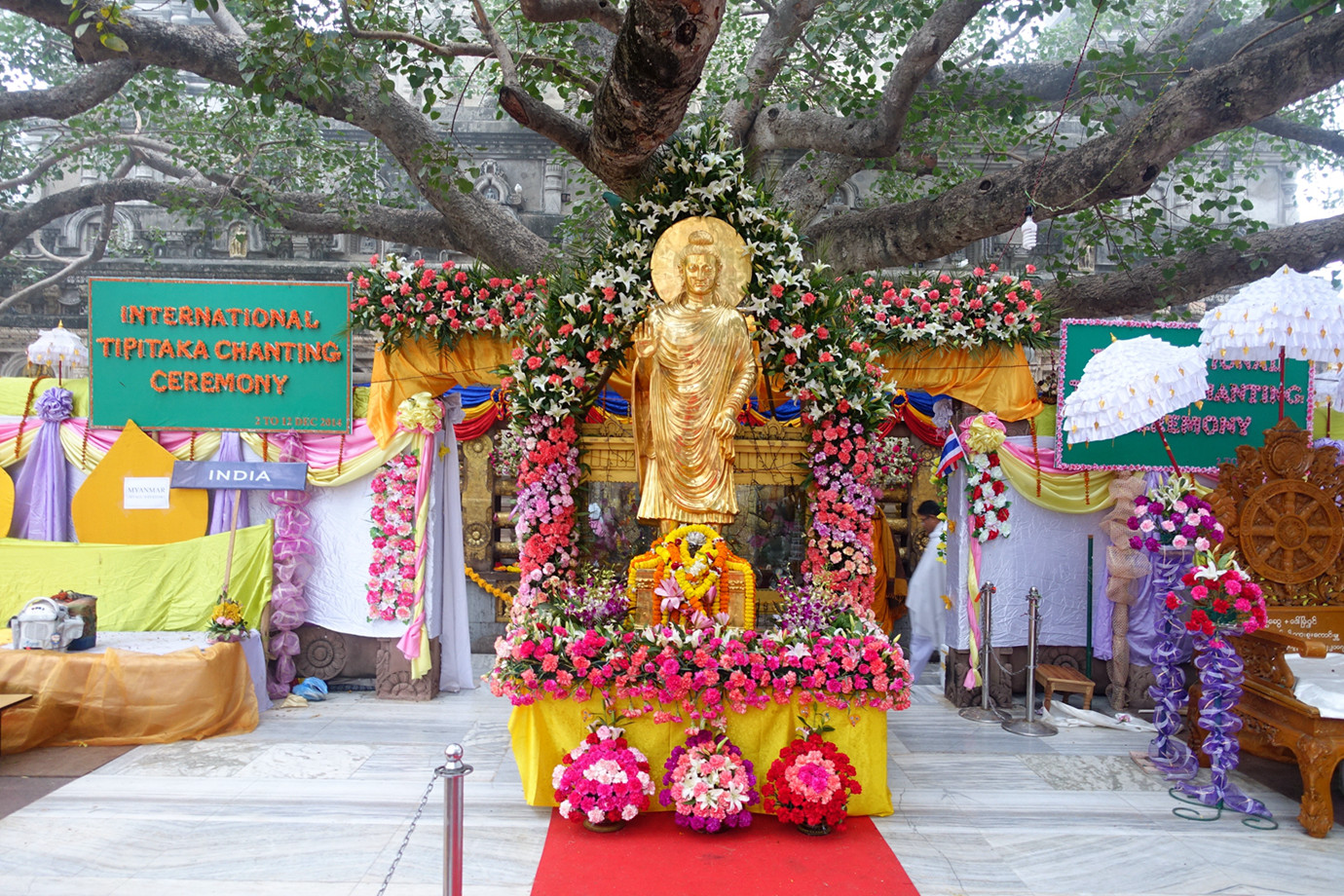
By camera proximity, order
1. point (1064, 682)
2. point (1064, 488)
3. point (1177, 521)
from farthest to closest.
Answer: point (1064, 488) < point (1064, 682) < point (1177, 521)

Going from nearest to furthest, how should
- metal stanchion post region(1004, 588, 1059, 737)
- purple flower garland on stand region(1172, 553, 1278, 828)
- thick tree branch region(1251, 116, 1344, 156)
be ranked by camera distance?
purple flower garland on stand region(1172, 553, 1278, 828) < metal stanchion post region(1004, 588, 1059, 737) < thick tree branch region(1251, 116, 1344, 156)

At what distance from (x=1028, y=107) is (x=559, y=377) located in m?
5.73

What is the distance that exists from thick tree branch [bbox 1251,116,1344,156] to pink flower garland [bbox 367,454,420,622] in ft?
30.1

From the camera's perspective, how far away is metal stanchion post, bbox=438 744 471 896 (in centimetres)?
311

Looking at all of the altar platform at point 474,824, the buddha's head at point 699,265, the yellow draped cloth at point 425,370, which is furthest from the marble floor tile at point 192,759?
the buddha's head at point 699,265

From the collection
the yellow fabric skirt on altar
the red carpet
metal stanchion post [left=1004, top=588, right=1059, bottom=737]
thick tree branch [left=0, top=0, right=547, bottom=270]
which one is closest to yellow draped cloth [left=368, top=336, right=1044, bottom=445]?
thick tree branch [left=0, top=0, right=547, bottom=270]

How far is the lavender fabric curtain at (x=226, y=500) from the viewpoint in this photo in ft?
22.4

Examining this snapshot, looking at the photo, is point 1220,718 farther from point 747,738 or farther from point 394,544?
point 394,544

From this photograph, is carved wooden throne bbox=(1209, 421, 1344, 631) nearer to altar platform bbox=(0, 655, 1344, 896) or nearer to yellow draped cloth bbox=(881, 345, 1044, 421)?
altar platform bbox=(0, 655, 1344, 896)

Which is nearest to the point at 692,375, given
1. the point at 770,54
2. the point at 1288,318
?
the point at 770,54

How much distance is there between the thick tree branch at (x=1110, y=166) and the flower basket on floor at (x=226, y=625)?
18.5 feet

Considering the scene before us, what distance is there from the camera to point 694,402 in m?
5.34

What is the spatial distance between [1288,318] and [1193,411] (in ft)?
7.49

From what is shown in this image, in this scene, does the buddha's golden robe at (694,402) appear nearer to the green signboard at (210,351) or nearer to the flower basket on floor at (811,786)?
the flower basket on floor at (811,786)
